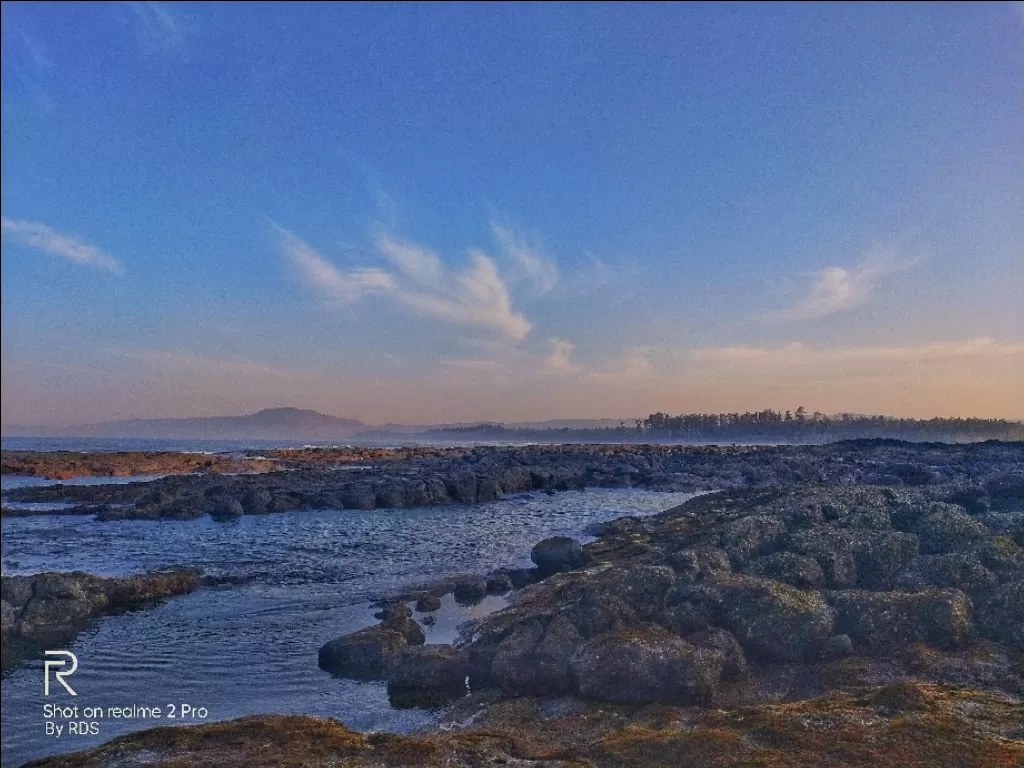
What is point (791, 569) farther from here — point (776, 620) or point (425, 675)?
point (425, 675)

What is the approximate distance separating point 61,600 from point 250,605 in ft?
15.4

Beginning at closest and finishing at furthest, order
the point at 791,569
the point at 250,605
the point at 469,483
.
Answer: the point at 791,569
the point at 250,605
the point at 469,483

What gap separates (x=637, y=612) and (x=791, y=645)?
9.96ft

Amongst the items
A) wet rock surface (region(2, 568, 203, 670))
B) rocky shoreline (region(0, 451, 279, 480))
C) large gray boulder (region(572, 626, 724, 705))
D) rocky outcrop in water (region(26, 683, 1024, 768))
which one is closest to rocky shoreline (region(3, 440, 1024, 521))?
rocky shoreline (region(0, 451, 279, 480))

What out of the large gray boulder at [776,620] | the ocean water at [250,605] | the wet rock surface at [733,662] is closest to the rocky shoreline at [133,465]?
the ocean water at [250,605]

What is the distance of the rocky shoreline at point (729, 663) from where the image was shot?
835 cm

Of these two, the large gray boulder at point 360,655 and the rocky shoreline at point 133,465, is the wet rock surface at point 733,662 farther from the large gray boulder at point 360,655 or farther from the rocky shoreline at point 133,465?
the rocky shoreline at point 133,465

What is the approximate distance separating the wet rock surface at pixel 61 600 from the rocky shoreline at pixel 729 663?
391 cm

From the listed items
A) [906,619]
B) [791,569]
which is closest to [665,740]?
[906,619]

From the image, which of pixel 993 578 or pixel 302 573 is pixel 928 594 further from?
pixel 302 573

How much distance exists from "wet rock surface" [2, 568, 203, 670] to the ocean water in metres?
0.47

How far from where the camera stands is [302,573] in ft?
71.9

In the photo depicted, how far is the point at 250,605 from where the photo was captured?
17.5 m

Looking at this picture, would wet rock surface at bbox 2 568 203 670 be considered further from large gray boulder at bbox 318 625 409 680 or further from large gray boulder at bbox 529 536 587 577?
large gray boulder at bbox 529 536 587 577
